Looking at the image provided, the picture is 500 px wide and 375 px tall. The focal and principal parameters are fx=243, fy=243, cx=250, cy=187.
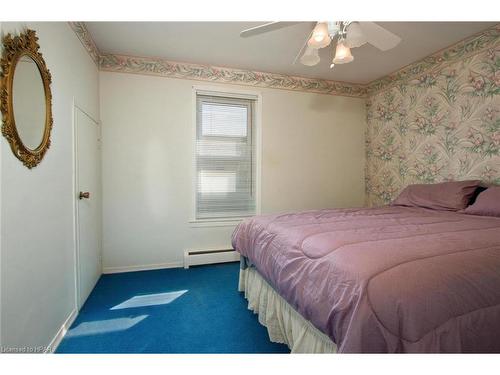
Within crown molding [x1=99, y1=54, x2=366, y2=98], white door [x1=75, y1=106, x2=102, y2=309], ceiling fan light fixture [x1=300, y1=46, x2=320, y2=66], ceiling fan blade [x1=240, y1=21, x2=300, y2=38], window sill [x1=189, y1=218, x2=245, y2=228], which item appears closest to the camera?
ceiling fan blade [x1=240, y1=21, x2=300, y2=38]

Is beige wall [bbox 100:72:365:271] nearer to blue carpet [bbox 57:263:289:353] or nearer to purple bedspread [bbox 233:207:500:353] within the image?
blue carpet [bbox 57:263:289:353]

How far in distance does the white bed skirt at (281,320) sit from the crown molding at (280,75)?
7.34 ft

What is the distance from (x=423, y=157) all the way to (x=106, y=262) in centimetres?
367

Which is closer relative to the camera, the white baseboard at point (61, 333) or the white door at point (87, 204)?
the white baseboard at point (61, 333)

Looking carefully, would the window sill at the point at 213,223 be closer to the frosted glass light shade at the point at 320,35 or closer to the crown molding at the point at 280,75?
the crown molding at the point at 280,75

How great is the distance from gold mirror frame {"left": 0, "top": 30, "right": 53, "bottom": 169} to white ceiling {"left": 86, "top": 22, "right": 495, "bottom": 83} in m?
1.03

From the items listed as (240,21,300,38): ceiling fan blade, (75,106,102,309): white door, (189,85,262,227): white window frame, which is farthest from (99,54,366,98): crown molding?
(240,21,300,38): ceiling fan blade

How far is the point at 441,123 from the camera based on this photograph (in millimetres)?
2520

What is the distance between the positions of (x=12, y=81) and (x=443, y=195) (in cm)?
306

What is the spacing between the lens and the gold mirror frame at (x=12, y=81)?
104 centimetres

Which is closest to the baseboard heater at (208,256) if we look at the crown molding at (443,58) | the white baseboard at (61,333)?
the white baseboard at (61,333)

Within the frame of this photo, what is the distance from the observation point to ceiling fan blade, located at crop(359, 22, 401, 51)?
5.01ft

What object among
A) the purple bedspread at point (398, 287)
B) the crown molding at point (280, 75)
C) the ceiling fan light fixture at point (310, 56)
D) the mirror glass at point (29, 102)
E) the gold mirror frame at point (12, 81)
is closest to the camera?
the purple bedspread at point (398, 287)

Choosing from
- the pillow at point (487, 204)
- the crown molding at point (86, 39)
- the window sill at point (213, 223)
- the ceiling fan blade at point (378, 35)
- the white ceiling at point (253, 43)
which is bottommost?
the window sill at point (213, 223)
